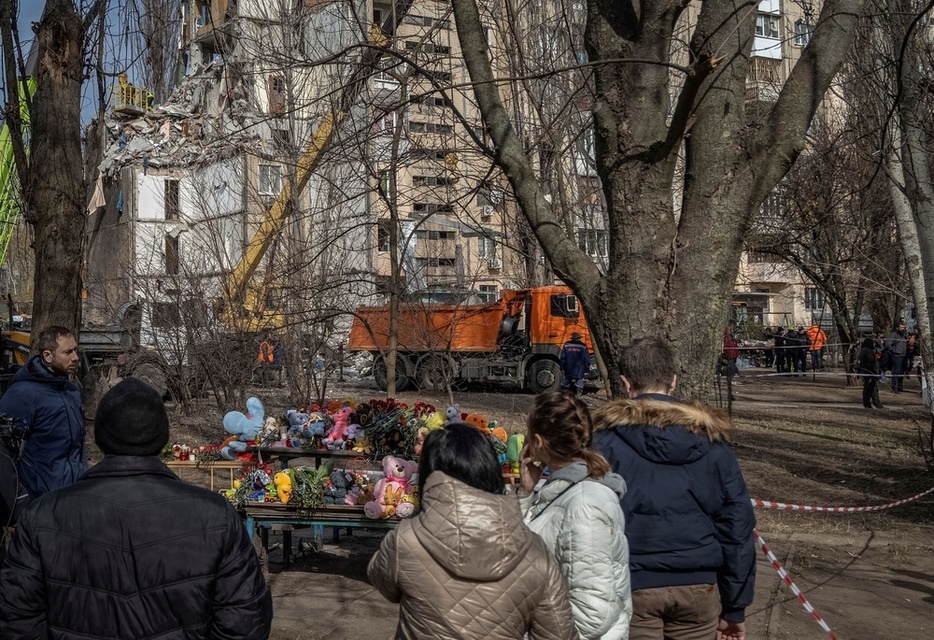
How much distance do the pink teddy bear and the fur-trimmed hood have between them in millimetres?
5035

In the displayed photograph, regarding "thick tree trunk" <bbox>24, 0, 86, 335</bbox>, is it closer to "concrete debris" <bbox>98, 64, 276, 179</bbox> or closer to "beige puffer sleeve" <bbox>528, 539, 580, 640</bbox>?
"beige puffer sleeve" <bbox>528, 539, 580, 640</bbox>

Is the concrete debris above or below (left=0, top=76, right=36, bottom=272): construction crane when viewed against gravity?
above

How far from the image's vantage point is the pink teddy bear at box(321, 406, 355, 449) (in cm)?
832

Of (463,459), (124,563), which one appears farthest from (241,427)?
(463,459)

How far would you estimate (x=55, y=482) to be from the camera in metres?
5.29

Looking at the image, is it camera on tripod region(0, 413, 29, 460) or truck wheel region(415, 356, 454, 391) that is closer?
camera on tripod region(0, 413, 29, 460)

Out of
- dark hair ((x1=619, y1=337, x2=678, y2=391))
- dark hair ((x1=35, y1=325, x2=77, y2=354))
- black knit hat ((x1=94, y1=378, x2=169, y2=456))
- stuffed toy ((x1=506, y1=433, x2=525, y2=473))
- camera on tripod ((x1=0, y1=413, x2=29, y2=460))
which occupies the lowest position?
stuffed toy ((x1=506, y1=433, x2=525, y2=473))

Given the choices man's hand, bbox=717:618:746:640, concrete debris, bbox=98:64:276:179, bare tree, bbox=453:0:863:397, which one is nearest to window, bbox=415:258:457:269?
bare tree, bbox=453:0:863:397

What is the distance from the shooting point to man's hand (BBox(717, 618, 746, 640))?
3.64 m

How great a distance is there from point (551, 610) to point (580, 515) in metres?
0.39

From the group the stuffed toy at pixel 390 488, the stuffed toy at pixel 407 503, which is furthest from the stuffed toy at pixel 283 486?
the stuffed toy at pixel 407 503

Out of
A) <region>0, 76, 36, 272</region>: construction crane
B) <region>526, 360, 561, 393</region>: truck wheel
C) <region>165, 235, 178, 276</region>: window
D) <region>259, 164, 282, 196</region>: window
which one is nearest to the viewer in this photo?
<region>0, 76, 36, 272</region>: construction crane

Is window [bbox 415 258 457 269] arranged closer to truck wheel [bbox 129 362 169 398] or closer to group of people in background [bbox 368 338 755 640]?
truck wheel [bbox 129 362 169 398]

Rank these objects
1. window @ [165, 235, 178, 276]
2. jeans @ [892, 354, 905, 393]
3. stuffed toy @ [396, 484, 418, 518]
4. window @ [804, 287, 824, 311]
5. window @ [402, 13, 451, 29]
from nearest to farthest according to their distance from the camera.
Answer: stuffed toy @ [396, 484, 418, 518] < window @ [402, 13, 451, 29] < window @ [165, 235, 178, 276] < jeans @ [892, 354, 905, 393] < window @ [804, 287, 824, 311]
